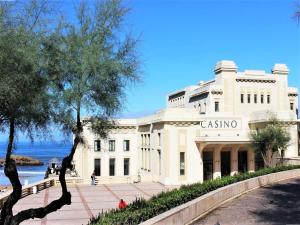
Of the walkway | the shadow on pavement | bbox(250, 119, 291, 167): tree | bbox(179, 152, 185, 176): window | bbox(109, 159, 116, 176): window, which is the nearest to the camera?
the walkway

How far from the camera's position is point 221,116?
50312 millimetres

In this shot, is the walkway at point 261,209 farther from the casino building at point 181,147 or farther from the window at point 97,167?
the window at point 97,167

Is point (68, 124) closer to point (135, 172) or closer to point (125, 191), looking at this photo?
point (125, 191)

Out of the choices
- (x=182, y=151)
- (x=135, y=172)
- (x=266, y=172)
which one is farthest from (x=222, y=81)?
(x=266, y=172)

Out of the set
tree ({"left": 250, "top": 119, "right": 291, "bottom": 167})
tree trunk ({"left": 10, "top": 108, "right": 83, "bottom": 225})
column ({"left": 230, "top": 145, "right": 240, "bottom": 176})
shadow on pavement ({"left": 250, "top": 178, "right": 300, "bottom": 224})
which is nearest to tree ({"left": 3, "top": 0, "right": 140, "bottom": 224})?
tree trunk ({"left": 10, "top": 108, "right": 83, "bottom": 225})

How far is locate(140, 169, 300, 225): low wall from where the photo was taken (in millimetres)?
14516

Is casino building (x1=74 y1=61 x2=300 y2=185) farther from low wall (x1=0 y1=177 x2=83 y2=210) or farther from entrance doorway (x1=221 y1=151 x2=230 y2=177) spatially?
low wall (x1=0 y1=177 x2=83 y2=210)

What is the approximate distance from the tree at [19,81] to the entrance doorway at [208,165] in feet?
123

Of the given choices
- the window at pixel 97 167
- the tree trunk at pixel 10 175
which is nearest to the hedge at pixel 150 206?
the tree trunk at pixel 10 175

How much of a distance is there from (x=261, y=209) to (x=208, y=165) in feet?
100

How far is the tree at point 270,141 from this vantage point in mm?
42219

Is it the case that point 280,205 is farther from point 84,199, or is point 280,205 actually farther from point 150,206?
point 84,199

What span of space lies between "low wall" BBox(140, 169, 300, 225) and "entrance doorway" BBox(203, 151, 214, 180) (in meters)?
19.9

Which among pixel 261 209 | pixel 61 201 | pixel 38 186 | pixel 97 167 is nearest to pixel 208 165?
pixel 97 167
